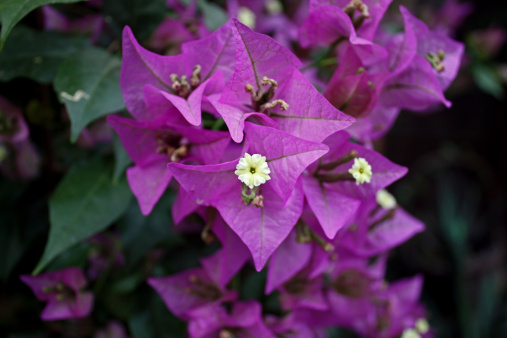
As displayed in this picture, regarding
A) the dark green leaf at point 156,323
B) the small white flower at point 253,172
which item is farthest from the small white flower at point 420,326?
the small white flower at point 253,172

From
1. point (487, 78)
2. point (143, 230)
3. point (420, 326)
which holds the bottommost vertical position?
point (420, 326)

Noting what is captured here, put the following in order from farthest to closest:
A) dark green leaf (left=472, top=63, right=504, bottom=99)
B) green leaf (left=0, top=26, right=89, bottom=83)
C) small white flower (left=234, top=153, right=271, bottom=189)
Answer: dark green leaf (left=472, top=63, right=504, bottom=99) → green leaf (left=0, top=26, right=89, bottom=83) → small white flower (left=234, top=153, right=271, bottom=189)

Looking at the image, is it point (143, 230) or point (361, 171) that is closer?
point (361, 171)

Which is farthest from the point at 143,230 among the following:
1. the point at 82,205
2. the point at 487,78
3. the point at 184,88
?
the point at 487,78

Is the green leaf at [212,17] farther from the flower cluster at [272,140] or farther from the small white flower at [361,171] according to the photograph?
the small white flower at [361,171]

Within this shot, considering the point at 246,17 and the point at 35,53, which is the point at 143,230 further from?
the point at 246,17

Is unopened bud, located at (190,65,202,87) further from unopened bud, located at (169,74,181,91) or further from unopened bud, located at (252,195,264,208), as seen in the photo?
unopened bud, located at (252,195,264,208)

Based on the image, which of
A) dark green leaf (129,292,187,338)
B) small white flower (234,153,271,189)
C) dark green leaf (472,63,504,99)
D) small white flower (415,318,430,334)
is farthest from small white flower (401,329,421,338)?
dark green leaf (472,63,504,99)
